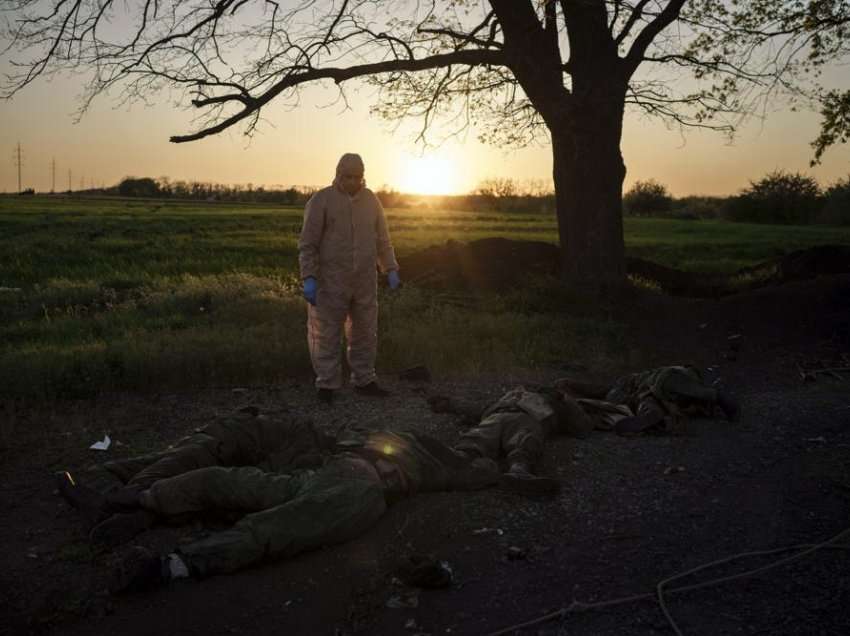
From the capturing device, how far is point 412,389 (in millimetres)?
8688

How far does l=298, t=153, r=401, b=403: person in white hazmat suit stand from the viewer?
26.8 feet

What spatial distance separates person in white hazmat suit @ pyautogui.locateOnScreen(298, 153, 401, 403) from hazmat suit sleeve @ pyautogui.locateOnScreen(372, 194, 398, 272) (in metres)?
0.11

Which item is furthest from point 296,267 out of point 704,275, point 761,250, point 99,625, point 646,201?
point 646,201

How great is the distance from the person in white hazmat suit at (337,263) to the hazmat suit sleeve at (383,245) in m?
0.11

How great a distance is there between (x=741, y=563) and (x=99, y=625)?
336cm

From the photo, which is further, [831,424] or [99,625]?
[831,424]

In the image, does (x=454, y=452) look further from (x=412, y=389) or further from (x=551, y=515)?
(x=412, y=389)

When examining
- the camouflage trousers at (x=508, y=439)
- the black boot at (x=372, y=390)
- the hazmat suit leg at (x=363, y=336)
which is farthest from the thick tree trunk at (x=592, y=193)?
the camouflage trousers at (x=508, y=439)

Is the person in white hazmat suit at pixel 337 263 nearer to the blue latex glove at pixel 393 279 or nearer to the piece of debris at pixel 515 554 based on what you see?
the blue latex glove at pixel 393 279

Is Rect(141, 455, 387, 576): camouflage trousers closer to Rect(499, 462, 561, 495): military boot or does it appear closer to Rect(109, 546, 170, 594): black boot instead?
Rect(109, 546, 170, 594): black boot

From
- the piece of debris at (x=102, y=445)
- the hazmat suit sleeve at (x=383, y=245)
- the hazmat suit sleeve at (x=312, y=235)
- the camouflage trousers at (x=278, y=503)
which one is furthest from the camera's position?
the hazmat suit sleeve at (x=383, y=245)

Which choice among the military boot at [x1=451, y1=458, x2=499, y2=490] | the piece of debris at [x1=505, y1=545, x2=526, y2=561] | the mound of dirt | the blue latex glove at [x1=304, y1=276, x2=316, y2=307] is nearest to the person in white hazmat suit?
the blue latex glove at [x1=304, y1=276, x2=316, y2=307]

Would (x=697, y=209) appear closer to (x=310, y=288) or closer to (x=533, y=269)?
(x=533, y=269)

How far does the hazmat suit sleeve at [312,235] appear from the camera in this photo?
815 cm
